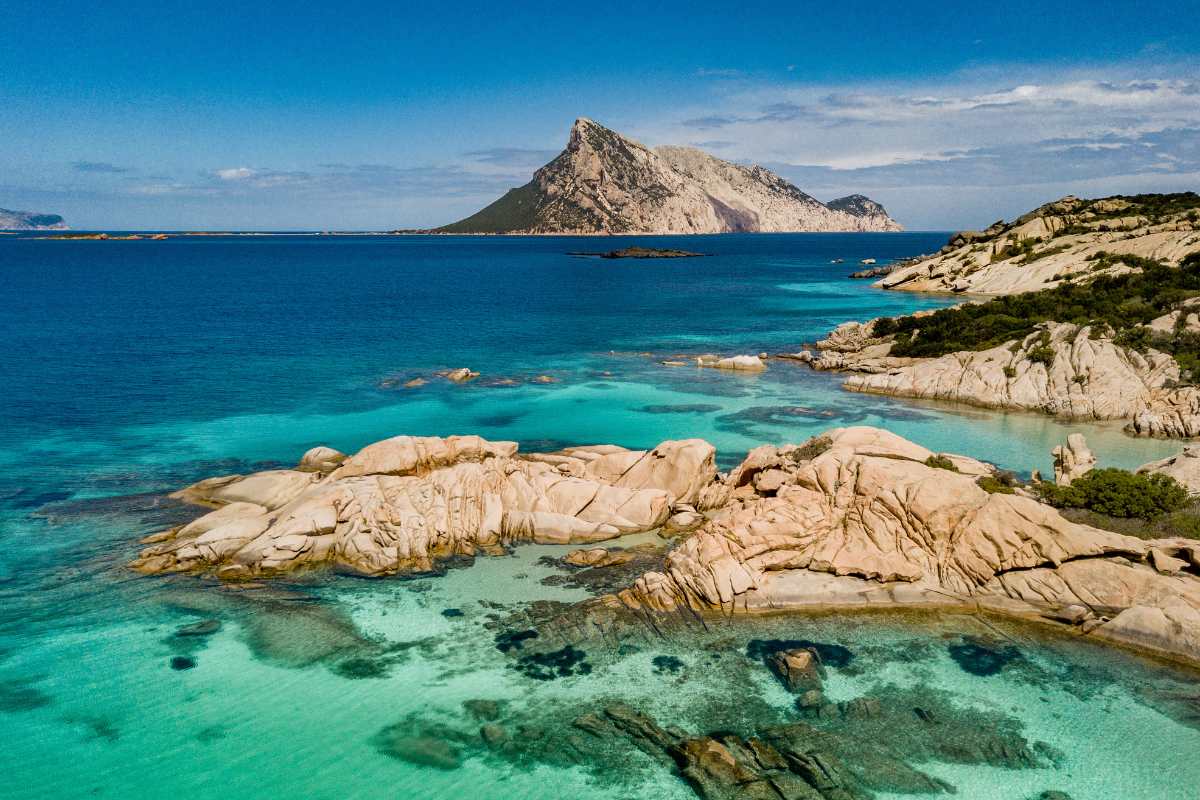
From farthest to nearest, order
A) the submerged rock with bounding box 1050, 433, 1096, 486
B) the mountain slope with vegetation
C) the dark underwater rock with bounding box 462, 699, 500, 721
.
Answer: the mountain slope with vegetation → the submerged rock with bounding box 1050, 433, 1096, 486 → the dark underwater rock with bounding box 462, 699, 500, 721

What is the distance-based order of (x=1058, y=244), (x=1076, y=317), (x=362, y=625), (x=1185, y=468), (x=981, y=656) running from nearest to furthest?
1. (x=981, y=656)
2. (x=362, y=625)
3. (x=1185, y=468)
4. (x=1076, y=317)
5. (x=1058, y=244)

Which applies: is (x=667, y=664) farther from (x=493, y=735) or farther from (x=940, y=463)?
(x=940, y=463)

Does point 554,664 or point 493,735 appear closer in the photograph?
point 493,735

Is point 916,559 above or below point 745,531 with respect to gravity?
below

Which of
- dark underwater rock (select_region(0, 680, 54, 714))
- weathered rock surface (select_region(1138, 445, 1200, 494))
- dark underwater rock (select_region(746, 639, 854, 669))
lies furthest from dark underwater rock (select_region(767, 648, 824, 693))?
dark underwater rock (select_region(0, 680, 54, 714))

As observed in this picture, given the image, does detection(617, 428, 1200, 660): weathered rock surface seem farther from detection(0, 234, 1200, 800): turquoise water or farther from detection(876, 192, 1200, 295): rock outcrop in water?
detection(876, 192, 1200, 295): rock outcrop in water

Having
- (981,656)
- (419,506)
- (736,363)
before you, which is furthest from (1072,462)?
(736,363)

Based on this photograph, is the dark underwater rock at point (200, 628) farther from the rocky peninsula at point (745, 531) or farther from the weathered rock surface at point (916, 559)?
the weathered rock surface at point (916, 559)

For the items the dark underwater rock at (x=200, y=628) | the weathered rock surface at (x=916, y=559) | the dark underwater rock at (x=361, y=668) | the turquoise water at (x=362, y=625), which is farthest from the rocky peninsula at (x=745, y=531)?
the dark underwater rock at (x=361, y=668)
